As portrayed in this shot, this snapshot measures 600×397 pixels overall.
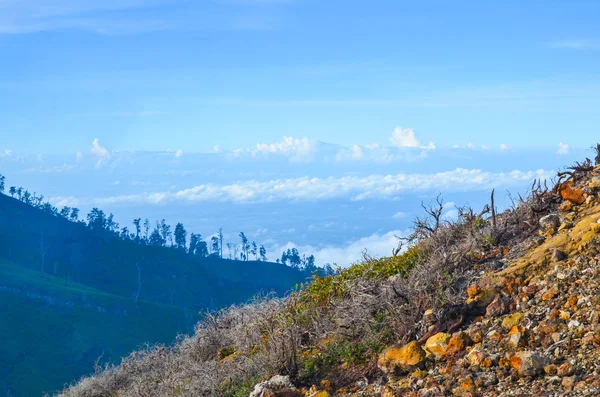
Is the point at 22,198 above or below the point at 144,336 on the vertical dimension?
above

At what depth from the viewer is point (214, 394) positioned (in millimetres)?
7477

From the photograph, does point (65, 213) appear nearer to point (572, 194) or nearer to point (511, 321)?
point (572, 194)

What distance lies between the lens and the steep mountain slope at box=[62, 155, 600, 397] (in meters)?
5.46

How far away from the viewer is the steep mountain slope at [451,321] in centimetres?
546

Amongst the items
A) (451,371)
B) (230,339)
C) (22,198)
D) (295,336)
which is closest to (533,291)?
(451,371)

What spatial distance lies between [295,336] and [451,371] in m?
2.38

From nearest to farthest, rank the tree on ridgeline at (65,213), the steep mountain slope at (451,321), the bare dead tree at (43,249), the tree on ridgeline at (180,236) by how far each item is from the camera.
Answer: the steep mountain slope at (451,321)
the bare dead tree at (43,249)
the tree on ridgeline at (180,236)
the tree on ridgeline at (65,213)

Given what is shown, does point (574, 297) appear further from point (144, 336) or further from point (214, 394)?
point (144, 336)

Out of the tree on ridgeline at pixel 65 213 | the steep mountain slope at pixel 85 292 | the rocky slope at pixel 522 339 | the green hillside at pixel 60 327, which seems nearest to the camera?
the rocky slope at pixel 522 339

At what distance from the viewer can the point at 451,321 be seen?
21.1ft

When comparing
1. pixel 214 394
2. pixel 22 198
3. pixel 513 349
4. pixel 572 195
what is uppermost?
pixel 22 198

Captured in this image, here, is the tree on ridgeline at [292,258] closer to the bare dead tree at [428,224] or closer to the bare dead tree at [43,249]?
the bare dead tree at [43,249]

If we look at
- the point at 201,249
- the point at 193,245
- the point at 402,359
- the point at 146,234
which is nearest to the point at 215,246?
the point at 201,249

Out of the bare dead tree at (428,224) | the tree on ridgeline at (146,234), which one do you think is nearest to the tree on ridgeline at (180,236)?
the tree on ridgeline at (146,234)
